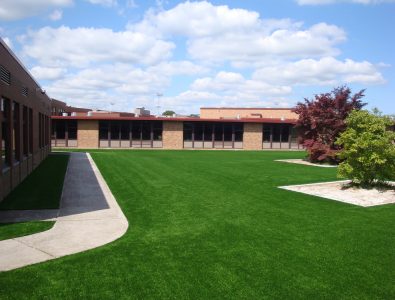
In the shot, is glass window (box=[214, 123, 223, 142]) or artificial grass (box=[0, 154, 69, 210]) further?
glass window (box=[214, 123, 223, 142])

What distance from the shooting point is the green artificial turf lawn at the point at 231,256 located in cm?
602

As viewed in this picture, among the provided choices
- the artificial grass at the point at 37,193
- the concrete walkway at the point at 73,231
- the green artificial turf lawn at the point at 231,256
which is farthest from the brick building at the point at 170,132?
the green artificial turf lawn at the point at 231,256

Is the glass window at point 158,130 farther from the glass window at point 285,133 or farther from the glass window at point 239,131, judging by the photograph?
the glass window at point 285,133

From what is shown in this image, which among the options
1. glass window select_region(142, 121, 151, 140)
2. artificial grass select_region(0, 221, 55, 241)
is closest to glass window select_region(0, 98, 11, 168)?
artificial grass select_region(0, 221, 55, 241)

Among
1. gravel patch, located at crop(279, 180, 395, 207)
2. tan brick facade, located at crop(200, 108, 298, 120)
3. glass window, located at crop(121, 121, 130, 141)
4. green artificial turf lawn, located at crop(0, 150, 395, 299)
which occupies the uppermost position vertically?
tan brick facade, located at crop(200, 108, 298, 120)

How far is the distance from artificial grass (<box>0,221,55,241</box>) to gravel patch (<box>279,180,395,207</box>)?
9.61m

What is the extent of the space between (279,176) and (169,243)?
1241cm

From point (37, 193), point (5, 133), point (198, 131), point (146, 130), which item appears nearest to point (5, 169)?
point (37, 193)

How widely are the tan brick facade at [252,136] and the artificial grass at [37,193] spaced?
1189 inches

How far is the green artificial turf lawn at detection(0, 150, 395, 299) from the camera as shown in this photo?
6023mm

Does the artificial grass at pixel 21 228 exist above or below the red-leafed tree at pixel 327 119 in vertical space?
below

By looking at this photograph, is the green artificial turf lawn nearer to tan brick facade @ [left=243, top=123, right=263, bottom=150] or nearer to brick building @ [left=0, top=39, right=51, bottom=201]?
brick building @ [left=0, top=39, right=51, bottom=201]

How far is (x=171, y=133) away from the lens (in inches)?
1778

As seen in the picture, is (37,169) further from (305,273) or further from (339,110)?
(339,110)
